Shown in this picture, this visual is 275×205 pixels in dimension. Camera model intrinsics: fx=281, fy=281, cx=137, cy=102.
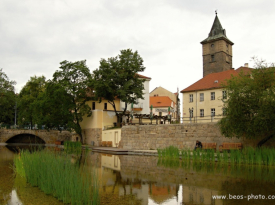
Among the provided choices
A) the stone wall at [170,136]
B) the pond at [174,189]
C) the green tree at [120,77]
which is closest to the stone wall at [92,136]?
the green tree at [120,77]

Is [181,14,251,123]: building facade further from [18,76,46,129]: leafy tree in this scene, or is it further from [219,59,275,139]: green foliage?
[18,76,46,129]: leafy tree

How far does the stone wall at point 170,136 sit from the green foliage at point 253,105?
273 centimetres

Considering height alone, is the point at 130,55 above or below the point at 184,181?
above

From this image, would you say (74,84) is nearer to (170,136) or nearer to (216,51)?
(170,136)

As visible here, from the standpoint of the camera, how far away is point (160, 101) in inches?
2790

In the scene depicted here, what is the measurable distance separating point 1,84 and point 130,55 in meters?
27.1

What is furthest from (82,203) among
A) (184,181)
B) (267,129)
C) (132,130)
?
(132,130)

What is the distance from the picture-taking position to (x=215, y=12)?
57.3 metres

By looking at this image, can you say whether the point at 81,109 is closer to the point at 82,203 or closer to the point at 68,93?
the point at 68,93

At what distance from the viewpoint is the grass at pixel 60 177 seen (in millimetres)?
6961

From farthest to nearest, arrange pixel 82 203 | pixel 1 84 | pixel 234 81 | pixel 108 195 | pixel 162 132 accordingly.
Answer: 1. pixel 1 84
2. pixel 162 132
3. pixel 234 81
4. pixel 108 195
5. pixel 82 203

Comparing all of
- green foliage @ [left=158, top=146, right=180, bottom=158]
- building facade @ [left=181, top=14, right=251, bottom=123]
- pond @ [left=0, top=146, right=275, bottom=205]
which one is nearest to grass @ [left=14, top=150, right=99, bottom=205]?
pond @ [left=0, top=146, right=275, bottom=205]

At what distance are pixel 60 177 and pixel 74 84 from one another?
31573 millimetres

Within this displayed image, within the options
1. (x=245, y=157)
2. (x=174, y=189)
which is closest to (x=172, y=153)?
(x=245, y=157)
